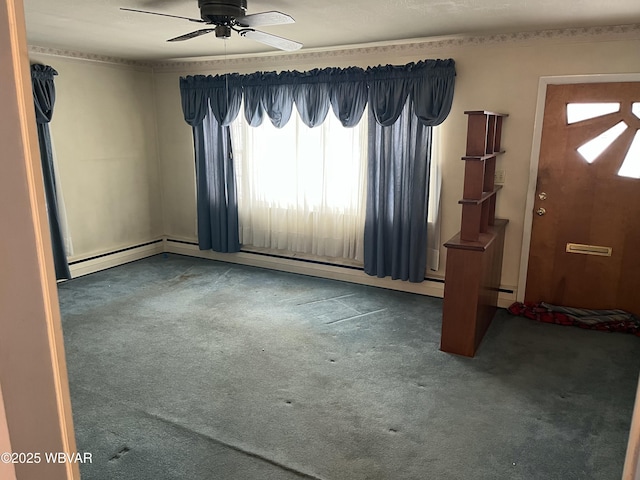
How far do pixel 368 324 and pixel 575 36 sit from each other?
108 inches

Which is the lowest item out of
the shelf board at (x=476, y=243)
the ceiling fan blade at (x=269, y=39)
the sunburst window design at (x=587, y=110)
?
the shelf board at (x=476, y=243)

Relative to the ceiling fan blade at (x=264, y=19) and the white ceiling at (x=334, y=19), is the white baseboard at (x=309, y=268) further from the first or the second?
the ceiling fan blade at (x=264, y=19)

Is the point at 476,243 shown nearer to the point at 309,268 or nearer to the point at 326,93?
the point at 326,93

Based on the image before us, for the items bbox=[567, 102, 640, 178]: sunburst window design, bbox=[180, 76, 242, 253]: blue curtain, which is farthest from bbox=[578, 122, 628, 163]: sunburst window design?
bbox=[180, 76, 242, 253]: blue curtain

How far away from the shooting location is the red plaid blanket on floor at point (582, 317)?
12.5 ft

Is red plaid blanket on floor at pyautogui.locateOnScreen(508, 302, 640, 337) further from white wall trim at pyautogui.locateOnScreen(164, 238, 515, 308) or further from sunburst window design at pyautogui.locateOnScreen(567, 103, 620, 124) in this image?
sunburst window design at pyautogui.locateOnScreen(567, 103, 620, 124)

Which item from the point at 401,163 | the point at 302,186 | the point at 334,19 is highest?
the point at 334,19

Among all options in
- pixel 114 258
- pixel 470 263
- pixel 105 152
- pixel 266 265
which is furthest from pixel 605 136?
pixel 114 258

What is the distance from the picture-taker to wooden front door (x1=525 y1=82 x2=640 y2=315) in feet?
→ 12.3

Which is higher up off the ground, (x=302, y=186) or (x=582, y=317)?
(x=302, y=186)

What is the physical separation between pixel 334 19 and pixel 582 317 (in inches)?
119

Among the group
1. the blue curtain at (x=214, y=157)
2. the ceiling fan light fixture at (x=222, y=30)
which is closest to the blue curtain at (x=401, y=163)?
the blue curtain at (x=214, y=157)

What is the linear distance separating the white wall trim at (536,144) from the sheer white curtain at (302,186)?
4.86 ft

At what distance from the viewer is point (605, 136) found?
3785 millimetres
